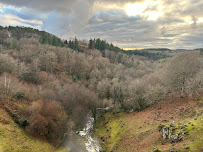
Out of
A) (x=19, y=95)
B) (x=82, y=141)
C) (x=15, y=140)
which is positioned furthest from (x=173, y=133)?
(x=19, y=95)

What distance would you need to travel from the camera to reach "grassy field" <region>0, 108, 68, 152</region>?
30.6 meters

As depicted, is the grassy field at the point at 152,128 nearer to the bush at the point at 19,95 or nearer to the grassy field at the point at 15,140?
the grassy field at the point at 15,140

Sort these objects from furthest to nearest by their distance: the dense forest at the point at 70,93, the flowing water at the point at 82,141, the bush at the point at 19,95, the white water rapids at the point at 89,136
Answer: the bush at the point at 19,95
the dense forest at the point at 70,93
the white water rapids at the point at 89,136
the flowing water at the point at 82,141

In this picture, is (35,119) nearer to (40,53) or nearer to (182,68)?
(182,68)

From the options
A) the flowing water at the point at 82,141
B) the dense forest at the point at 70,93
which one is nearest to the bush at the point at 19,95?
the dense forest at the point at 70,93

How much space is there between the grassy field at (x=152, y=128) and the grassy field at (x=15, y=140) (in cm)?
1571

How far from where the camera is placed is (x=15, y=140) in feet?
108

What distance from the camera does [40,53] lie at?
321 ft

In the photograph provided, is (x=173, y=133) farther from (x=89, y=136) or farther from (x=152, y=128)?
(x=89, y=136)

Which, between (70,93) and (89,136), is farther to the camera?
(70,93)

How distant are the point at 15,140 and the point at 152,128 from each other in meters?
35.3

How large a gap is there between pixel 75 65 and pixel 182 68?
7619 centimetres

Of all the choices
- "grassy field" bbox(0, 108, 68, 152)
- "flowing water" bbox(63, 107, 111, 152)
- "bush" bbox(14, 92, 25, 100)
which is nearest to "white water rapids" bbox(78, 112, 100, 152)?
"flowing water" bbox(63, 107, 111, 152)

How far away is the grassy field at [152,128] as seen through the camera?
2645 centimetres
